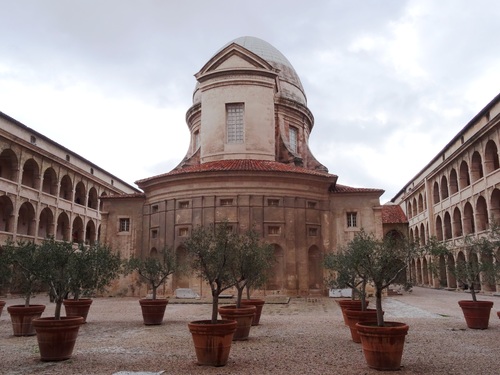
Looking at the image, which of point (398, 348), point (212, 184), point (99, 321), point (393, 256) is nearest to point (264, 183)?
point (212, 184)

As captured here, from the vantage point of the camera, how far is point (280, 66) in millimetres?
→ 42594

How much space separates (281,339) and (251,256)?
2.87 m

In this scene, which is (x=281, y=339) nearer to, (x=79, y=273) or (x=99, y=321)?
(x=79, y=273)

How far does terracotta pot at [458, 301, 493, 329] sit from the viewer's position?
48.3ft

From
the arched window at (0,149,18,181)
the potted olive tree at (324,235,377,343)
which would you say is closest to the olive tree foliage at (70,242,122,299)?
the potted olive tree at (324,235,377,343)

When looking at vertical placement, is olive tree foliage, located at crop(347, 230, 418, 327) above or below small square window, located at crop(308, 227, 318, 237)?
below

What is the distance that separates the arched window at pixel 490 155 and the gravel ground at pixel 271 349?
19.0 meters

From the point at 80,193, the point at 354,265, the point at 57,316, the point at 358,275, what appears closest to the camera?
the point at 57,316

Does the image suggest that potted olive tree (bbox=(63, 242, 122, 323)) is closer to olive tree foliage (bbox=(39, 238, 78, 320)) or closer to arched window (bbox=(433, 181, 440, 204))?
olive tree foliage (bbox=(39, 238, 78, 320))

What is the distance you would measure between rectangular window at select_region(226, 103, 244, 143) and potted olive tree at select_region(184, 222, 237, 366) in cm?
2260

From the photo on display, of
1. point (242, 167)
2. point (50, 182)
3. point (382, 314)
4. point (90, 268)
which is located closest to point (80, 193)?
point (50, 182)

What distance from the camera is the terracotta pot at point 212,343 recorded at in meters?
9.74

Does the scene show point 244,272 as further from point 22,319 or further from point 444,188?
point 444,188

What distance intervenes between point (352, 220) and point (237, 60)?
15.9 meters
